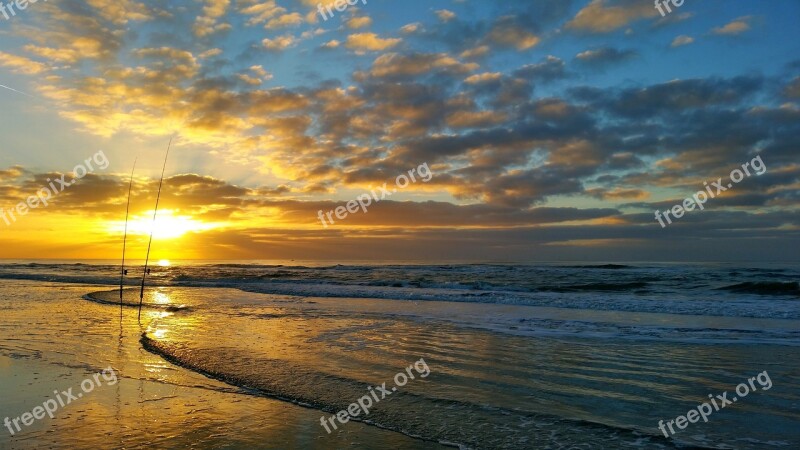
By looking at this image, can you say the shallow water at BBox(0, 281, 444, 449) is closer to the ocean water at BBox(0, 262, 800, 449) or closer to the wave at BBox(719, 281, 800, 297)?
the ocean water at BBox(0, 262, 800, 449)

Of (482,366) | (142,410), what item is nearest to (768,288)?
(482,366)

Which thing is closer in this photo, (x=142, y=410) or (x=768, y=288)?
(x=142, y=410)

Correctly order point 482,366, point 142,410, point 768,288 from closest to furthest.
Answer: point 142,410 < point 482,366 < point 768,288

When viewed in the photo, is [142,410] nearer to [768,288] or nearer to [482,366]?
[482,366]

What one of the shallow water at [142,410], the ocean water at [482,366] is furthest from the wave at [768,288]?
the shallow water at [142,410]

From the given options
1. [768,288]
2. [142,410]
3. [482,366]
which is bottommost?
[768,288]

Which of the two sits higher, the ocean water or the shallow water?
the shallow water

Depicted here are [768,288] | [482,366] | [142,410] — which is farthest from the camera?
[768,288]

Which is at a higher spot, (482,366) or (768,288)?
Answer: (482,366)

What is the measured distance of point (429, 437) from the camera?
19.1ft

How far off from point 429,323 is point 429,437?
1086 cm

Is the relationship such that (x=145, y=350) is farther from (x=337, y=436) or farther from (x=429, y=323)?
(x=429, y=323)

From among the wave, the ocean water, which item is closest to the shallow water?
the ocean water

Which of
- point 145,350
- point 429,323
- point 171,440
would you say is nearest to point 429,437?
point 171,440
